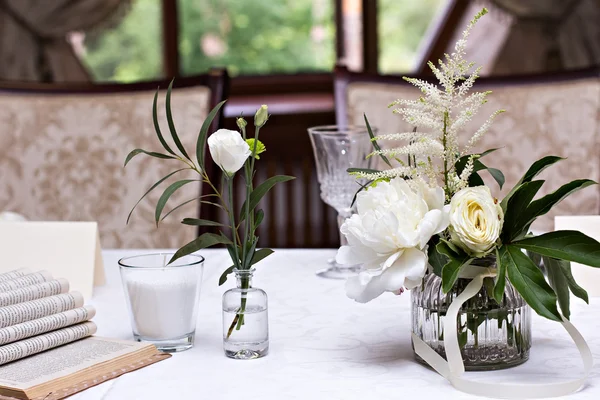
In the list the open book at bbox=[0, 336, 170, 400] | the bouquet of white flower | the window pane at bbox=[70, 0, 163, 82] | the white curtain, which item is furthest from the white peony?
the white curtain

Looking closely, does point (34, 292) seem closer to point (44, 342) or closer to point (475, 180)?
point (44, 342)

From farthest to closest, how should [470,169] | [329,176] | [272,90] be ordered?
[272,90], [329,176], [470,169]

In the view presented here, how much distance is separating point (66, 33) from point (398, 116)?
1941mm

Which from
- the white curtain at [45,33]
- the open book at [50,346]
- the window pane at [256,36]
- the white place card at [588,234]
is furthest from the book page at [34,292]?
the white curtain at [45,33]

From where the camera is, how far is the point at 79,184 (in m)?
1.77

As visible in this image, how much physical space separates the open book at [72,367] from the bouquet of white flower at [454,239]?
23 centimetres

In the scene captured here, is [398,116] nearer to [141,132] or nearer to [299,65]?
[141,132]

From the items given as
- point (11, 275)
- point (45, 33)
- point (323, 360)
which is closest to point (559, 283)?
point (323, 360)

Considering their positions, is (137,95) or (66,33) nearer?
(137,95)

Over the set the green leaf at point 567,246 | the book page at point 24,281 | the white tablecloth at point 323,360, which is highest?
the green leaf at point 567,246

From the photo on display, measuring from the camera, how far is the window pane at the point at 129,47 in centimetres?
320

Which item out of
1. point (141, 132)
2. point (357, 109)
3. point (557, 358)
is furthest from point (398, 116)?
point (557, 358)

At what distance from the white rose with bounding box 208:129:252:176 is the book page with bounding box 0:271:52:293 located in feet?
0.85

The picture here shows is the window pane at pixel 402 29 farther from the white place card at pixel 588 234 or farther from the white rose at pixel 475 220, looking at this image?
the white rose at pixel 475 220
